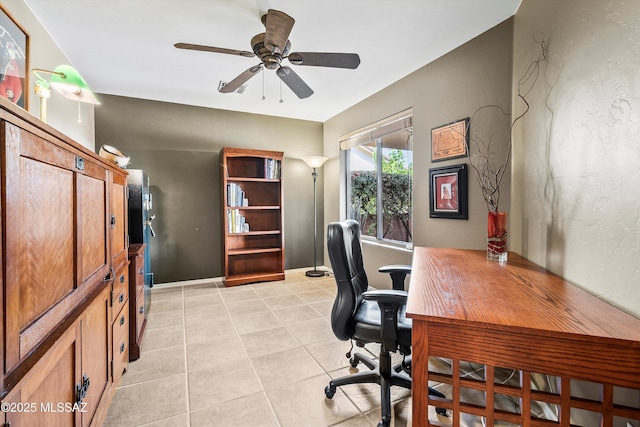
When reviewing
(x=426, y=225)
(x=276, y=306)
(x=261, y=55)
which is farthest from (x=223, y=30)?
(x=276, y=306)

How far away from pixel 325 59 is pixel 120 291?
7.13ft

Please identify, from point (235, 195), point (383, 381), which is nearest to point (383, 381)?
point (383, 381)

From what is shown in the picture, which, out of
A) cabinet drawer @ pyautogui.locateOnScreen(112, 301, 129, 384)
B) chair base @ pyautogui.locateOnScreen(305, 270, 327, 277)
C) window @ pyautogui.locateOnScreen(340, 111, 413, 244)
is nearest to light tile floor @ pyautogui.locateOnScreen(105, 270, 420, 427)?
cabinet drawer @ pyautogui.locateOnScreen(112, 301, 129, 384)

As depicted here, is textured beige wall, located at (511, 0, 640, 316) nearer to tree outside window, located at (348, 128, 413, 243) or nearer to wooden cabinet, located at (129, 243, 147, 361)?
tree outside window, located at (348, 128, 413, 243)

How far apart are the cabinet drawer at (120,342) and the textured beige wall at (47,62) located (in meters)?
1.64

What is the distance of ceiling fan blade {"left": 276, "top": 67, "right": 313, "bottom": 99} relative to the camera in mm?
2430

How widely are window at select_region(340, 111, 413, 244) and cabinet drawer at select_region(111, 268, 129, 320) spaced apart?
2.73 meters

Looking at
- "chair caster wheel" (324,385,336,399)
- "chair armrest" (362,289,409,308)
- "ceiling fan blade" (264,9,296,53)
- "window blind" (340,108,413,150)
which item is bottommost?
"chair caster wheel" (324,385,336,399)

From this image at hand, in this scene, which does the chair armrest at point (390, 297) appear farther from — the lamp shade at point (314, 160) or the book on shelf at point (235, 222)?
the lamp shade at point (314, 160)

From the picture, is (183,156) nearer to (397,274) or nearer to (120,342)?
(120,342)

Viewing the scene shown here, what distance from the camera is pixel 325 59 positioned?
2184 millimetres

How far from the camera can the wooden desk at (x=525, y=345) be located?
0.79 m

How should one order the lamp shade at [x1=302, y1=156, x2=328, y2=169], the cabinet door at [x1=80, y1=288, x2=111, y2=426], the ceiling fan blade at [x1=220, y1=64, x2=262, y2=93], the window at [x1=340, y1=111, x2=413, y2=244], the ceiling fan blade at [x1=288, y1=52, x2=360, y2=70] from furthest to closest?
the lamp shade at [x1=302, y1=156, x2=328, y2=169] → the window at [x1=340, y1=111, x2=413, y2=244] → the ceiling fan blade at [x1=220, y1=64, x2=262, y2=93] → the ceiling fan blade at [x1=288, y1=52, x2=360, y2=70] → the cabinet door at [x1=80, y1=288, x2=111, y2=426]

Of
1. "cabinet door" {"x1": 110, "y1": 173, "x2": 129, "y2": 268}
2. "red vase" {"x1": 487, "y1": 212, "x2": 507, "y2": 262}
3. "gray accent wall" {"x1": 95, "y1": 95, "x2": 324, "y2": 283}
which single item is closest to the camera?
"cabinet door" {"x1": 110, "y1": 173, "x2": 129, "y2": 268}
